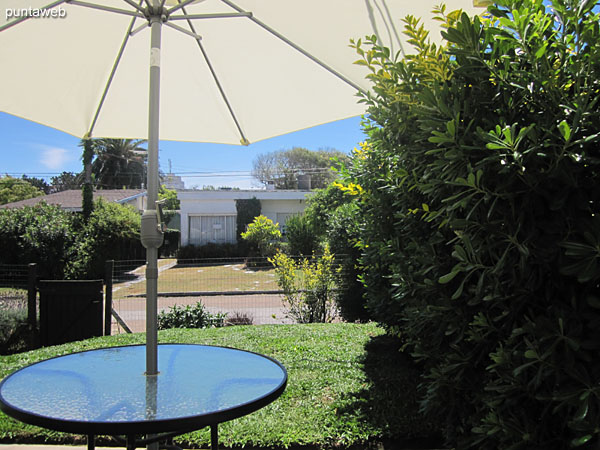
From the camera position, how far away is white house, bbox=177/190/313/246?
86.9 ft

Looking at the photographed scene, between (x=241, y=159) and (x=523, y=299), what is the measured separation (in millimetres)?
57667

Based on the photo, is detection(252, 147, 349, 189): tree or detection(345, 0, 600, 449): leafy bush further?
detection(252, 147, 349, 189): tree

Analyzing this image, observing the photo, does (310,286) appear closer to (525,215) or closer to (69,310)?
(69,310)

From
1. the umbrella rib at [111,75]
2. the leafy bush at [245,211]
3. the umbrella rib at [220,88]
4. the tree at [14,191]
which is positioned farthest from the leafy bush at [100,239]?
the tree at [14,191]

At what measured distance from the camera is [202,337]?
6207 millimetres

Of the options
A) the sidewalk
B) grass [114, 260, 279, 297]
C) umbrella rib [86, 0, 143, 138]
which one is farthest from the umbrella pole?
grass [114, 260, 279, 297]

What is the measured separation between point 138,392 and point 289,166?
54.9m

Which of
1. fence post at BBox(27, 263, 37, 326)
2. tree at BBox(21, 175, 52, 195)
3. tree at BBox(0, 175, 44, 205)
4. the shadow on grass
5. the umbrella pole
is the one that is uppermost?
tree at BBox(21, 175, 52, 195)

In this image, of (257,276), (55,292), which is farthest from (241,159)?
(55,292)

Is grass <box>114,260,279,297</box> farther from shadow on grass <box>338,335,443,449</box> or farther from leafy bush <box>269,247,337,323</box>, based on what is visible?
shadow on grass <box>338,335,443,449</box>

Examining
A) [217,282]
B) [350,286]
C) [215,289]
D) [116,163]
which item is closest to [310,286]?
[350,286]

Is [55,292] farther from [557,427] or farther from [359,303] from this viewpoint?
[557,427]

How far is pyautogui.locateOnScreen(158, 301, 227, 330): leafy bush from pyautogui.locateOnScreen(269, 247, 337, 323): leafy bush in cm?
146

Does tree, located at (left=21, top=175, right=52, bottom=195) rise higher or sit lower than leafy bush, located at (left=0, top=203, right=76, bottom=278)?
higher
